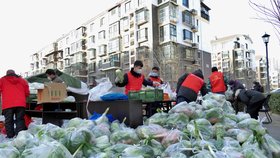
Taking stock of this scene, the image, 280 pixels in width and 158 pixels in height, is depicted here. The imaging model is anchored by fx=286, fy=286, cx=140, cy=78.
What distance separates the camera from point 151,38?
3878 centimetres

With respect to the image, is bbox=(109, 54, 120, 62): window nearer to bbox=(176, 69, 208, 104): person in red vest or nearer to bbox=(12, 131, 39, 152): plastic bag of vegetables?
bbox=(176, 69, 208, 104): person in red vest

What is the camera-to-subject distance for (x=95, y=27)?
5806 centimetres

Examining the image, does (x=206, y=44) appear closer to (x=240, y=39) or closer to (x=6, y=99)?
(x=240, y=39)

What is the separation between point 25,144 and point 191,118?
1.84 meters

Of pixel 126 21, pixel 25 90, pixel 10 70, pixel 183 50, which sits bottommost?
pixel 25 90

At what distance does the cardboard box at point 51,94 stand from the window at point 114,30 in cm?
4268

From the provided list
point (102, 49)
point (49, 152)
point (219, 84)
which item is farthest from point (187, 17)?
point (49, 152)

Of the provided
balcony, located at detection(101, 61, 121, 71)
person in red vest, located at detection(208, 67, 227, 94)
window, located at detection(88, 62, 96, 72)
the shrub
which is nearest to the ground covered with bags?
person in red vest, located at detection(208, 67, 227, 94)

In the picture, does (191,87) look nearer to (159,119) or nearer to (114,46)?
(159,119)

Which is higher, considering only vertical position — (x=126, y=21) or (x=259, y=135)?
(x=126, y=21)

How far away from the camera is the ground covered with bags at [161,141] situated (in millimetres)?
2121

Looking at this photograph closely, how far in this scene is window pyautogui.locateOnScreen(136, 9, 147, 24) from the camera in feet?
131

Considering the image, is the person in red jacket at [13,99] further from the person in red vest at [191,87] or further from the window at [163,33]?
the window at [163,33]

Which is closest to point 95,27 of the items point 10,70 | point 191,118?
point 10,70
